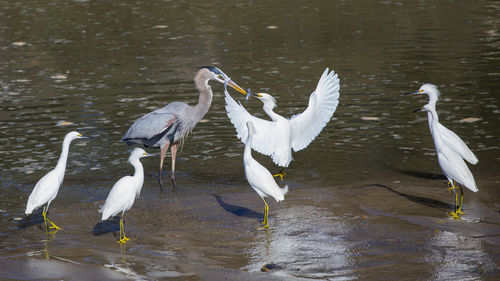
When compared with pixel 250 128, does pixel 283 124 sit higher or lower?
lower

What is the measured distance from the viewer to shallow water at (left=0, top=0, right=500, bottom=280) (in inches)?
246

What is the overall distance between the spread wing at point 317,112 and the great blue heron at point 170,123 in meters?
0.89

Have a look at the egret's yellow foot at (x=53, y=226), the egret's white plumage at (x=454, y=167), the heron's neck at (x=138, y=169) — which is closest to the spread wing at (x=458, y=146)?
the egret's white plumage at (x=454, y=167)

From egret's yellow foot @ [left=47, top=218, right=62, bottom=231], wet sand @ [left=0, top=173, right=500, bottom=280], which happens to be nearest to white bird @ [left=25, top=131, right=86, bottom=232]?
egret's yellow foot @ [left=47, top=218, right=62, bottom=231]

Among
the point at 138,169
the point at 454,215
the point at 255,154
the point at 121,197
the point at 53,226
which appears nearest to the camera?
the point at 121,197

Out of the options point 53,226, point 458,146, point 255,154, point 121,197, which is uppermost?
point 458,146

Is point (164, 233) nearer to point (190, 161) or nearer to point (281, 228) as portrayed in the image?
point (281, 228)

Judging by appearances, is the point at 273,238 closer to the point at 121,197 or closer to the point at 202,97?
the point at 121,197

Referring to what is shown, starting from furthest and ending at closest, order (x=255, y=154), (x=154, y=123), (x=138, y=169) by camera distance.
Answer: (x=255, y=154) < (x=154, y=123) < (x=138, y=169)

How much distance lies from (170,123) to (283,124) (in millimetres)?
1412

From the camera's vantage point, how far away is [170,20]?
1967 cm

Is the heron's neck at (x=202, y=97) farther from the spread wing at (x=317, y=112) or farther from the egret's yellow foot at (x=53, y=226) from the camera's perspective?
the egret's yellow foot at (x=53, y=226)

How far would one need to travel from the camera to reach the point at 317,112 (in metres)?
8.75

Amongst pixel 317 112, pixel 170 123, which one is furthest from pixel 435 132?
pixel 170 123
